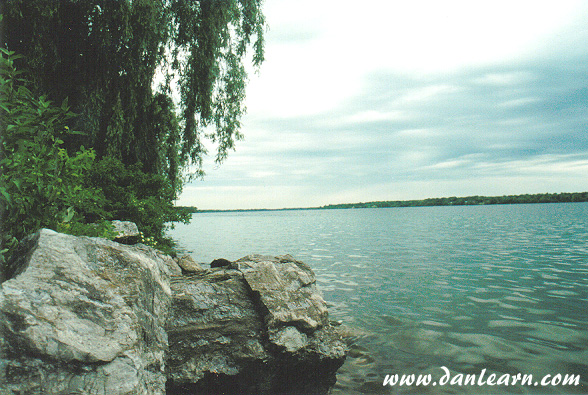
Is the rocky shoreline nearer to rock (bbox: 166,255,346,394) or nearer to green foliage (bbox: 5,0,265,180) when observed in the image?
rock (bbox: 166,255,346,394)

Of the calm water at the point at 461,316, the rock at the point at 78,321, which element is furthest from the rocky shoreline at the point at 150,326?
the calm water at the point at 461,316

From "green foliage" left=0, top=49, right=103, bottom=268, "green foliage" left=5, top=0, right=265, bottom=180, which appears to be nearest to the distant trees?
"green foliage" left=5, top=0, right=265, bottom=180

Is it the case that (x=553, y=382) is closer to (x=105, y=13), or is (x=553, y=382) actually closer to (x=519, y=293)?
(x=519, y=293)

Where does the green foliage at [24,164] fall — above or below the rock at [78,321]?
above

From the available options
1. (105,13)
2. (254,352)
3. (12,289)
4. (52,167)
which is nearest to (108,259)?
(12,289)

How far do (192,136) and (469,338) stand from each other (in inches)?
474

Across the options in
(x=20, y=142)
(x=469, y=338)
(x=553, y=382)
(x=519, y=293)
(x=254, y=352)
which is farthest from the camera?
(x=519, y=293)

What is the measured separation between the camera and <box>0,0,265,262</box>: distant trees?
11.6 m

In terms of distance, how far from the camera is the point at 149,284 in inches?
140

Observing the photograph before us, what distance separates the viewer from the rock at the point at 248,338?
4551 millimetres

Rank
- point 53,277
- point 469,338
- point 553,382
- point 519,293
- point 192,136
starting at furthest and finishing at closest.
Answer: point 192,136
point 519,293
point 469,338
point 553,382
point 53,277

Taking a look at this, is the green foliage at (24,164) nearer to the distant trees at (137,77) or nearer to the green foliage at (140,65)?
the distant trees at (137,77)

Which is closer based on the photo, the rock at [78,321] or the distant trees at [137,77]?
the rock at [78,321]

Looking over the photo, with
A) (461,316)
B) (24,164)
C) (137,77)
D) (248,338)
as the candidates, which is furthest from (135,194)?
(461,316)
